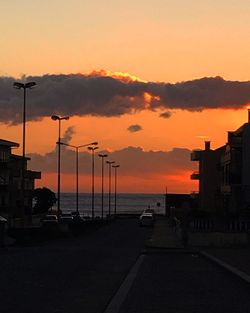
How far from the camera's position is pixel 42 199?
14712cm

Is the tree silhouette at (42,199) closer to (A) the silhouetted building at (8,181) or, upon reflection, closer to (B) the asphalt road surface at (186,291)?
(A) the silhouetted building at (8,181)

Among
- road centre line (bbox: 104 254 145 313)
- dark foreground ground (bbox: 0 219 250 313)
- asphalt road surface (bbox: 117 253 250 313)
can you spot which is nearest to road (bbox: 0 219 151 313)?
dark foreground ground (bbox: 0 219 250 313)

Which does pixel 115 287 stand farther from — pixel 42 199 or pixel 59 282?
pixel 42 199

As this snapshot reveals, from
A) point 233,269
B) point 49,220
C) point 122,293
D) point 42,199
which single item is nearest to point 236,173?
point 49,220

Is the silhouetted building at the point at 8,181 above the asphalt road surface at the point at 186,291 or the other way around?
above

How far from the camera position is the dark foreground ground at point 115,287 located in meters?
13.1

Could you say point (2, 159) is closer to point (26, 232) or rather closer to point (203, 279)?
point (26, 232)

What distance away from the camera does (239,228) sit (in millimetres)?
37625

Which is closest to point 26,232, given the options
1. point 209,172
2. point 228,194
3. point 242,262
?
point 242,262

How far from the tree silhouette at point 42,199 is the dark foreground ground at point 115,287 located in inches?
4792

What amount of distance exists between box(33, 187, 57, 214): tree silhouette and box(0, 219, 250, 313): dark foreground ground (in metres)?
122

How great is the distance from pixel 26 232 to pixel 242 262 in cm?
2728

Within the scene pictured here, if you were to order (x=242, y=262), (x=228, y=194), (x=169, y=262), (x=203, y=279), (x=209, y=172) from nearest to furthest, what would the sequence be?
1. (x=203, y=279)
2. (x=242, y=262)
3. (x=169, y=262)
4. (x=228, y=194)
5. (x=209, y=172)

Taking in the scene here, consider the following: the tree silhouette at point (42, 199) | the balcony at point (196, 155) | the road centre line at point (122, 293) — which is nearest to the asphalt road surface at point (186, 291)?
the road centre line at point (122, 293)
